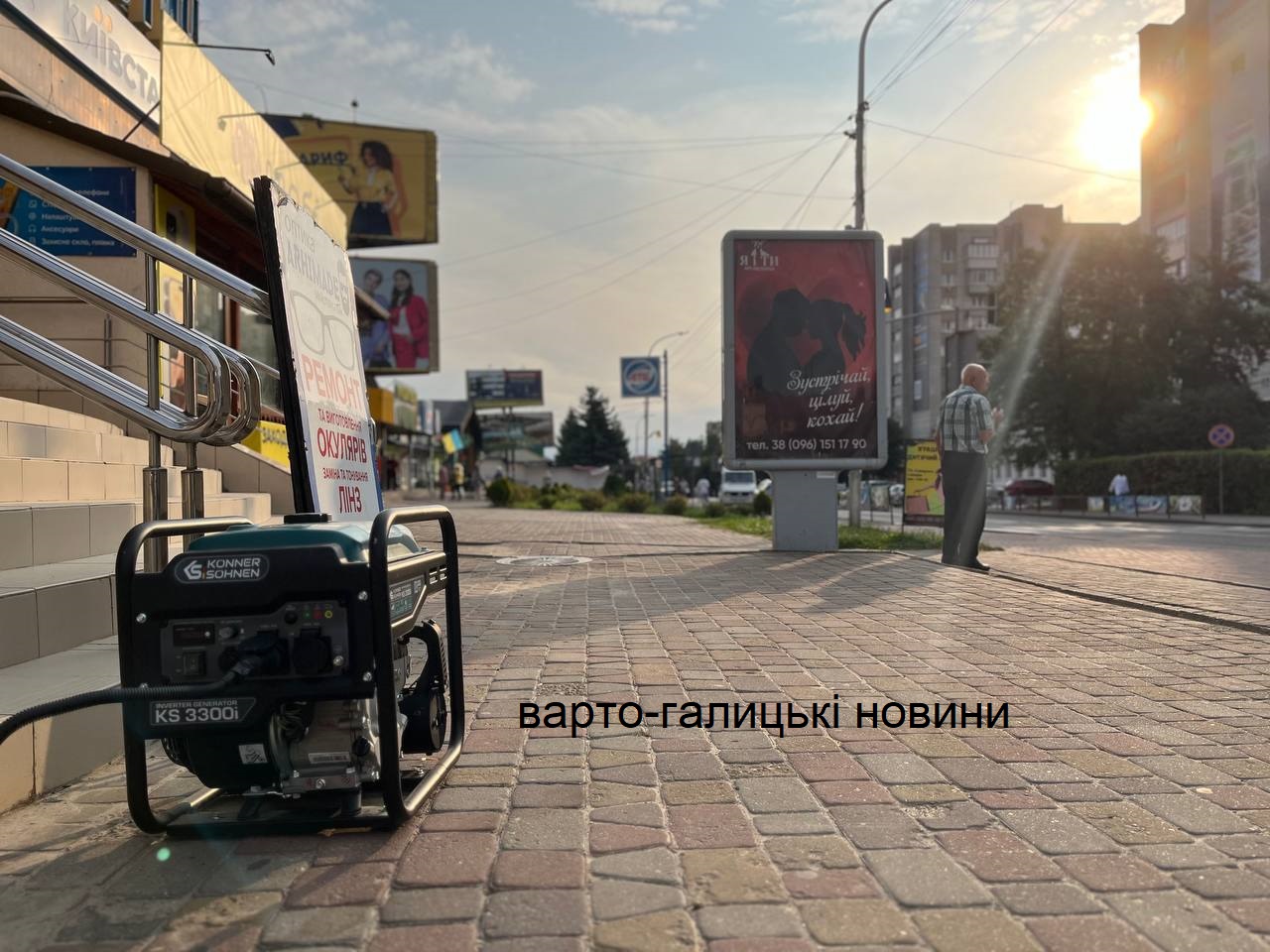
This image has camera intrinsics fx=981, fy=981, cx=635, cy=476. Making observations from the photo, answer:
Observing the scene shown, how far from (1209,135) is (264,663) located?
70170mm

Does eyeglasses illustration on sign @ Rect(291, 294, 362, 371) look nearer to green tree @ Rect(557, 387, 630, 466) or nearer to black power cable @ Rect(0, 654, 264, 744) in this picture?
black power cable @ Rect(0, 654, 264, 744)

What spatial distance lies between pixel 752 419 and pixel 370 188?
25.3m

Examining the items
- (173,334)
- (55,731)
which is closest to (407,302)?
(173,334)

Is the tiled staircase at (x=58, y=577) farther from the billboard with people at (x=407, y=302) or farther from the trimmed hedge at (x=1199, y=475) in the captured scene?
the trimmed hedge at (x=1199, y=475)

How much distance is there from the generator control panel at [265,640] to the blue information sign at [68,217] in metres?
8.84

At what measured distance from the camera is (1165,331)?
47.1m

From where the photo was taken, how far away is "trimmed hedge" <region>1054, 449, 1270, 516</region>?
33.5m

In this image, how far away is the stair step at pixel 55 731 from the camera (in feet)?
10.0

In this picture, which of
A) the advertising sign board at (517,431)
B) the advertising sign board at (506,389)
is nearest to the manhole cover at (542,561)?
the advertising sign board at (517,431)

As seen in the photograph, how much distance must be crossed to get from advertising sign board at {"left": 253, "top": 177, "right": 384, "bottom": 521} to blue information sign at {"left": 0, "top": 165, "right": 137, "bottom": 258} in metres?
6.88

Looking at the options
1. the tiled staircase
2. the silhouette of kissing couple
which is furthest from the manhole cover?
the tiled staircase

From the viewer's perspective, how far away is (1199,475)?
116 feet

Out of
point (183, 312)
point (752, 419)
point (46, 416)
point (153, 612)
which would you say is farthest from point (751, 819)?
point (752, 419)

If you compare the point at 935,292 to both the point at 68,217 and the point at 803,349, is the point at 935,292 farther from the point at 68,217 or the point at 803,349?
the point at 68,217
